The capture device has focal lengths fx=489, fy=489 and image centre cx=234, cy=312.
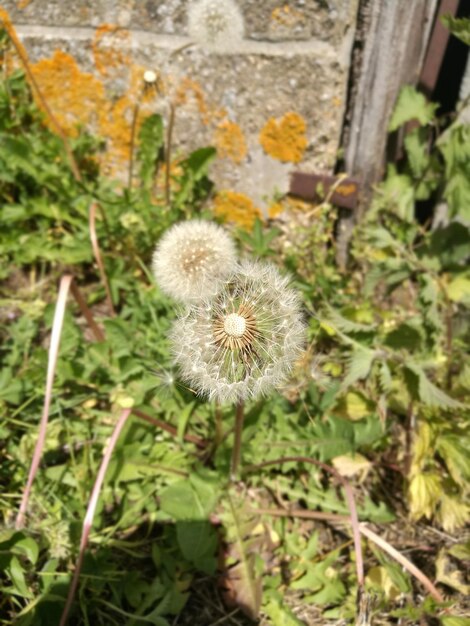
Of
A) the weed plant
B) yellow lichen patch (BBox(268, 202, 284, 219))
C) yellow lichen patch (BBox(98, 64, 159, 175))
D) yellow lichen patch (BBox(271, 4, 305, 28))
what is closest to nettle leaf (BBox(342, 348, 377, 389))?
the weed plant

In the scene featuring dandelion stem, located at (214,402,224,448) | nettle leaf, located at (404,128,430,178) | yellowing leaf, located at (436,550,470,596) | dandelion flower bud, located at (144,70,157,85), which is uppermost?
dandelion flower bud, located at (144,70,157,85)

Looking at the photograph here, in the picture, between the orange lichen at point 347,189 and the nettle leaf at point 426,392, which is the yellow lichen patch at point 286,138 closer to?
the orange lichen at point 347,189

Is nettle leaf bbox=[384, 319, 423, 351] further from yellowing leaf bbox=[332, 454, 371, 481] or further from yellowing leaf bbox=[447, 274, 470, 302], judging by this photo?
yellowing leaf bbox=[332, 454, 371, 481]

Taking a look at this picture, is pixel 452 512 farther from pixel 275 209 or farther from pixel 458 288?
pixel 275 209

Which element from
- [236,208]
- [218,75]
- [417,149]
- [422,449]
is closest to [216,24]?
[218,75]

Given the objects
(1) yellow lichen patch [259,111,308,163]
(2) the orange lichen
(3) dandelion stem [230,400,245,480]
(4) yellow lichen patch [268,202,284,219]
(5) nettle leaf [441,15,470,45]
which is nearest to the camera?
(3) dandelion stem [230,400,245,480]

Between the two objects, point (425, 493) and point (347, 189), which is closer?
point (425, 493)
